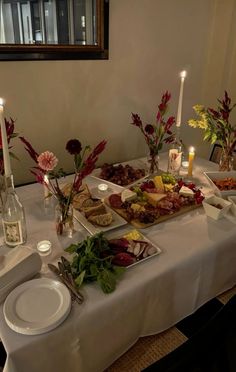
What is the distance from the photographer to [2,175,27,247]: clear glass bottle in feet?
3.17

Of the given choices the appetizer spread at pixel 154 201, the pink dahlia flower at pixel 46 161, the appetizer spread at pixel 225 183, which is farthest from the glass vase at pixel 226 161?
the pink dahlia flower at pixel 46 161

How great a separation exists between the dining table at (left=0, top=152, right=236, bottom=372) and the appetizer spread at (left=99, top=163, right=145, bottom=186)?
33cm

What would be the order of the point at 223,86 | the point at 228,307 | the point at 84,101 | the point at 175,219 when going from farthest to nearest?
the point at 223,86 < the point at 84,101 < the point at 175,219 < the point at 228,307

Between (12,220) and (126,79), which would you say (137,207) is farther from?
(126,79)

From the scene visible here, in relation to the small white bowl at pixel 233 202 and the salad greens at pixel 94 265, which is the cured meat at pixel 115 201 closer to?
the salad greens at pixel 94 265

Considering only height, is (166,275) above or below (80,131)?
below

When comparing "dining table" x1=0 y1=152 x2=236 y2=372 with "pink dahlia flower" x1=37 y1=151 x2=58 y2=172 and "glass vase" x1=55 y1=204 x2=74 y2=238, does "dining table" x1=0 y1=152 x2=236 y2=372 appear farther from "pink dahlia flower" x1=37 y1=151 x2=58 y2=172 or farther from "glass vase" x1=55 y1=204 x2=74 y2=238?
"pink dahlia flower" x1=37 y1=151 x2=58 y2=172

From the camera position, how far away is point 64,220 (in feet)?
3.41

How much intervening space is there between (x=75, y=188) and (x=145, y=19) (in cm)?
123

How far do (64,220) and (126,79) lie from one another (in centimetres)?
106

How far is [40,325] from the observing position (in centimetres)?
70

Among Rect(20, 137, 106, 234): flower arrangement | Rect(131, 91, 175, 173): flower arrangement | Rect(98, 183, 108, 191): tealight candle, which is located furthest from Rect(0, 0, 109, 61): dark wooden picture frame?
Rect(98, 183, 108, 191): tealight candle

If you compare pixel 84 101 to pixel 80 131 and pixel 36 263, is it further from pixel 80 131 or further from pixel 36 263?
pixel 36 263

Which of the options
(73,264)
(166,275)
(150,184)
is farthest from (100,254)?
(150,184)
